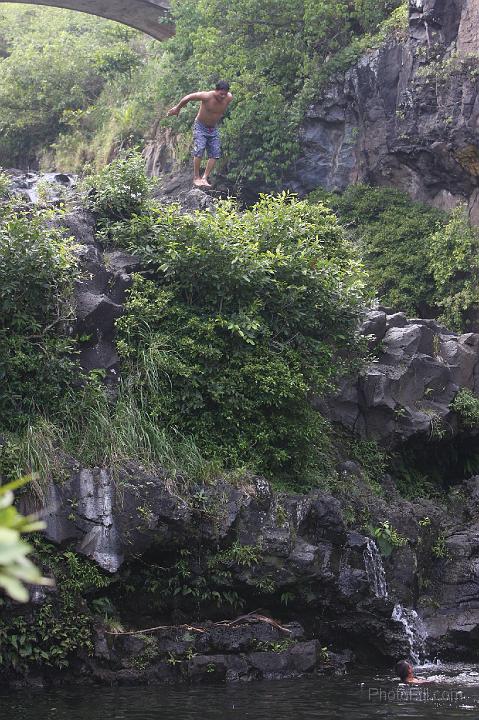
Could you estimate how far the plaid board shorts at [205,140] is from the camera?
1673 cm

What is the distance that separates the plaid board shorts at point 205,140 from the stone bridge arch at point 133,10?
766 cm

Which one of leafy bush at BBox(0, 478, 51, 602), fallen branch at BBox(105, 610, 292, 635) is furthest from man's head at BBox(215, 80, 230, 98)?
leafy bush at BBox(0, 478, 51, 602)

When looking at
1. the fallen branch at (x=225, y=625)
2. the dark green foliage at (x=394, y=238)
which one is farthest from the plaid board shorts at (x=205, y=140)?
the fallen branch at (x=225, y=625)

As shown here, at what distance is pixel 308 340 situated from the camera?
1168 cm

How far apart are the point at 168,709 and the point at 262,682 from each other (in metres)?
1.49

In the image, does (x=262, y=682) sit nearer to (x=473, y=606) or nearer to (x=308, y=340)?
(x=473, y=606)

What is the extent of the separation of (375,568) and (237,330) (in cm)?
332

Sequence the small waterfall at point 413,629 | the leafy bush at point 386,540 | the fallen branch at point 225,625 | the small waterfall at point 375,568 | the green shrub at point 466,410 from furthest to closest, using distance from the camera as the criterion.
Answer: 1. the green shrub at point 466,410
2. the leafy bush at point 386,540
3. the small waterfall at point 375,568
4. the small waterfall at point 413,629
5. the fallen branch at point 225,625

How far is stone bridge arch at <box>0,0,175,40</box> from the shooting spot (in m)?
23.5

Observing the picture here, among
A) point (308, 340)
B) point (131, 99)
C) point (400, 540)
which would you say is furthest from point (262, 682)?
point (131, 99)

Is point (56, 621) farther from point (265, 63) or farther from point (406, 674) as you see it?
point (265, 63)

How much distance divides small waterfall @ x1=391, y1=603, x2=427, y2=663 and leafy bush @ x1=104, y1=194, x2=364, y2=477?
208 centimetres

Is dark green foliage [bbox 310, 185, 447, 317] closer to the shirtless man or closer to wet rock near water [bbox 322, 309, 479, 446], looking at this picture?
wet rock near water [bbox 322, 309, 479, 446]

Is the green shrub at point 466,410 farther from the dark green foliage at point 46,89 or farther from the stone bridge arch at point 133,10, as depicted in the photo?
the dark green foliage at point 46,89
